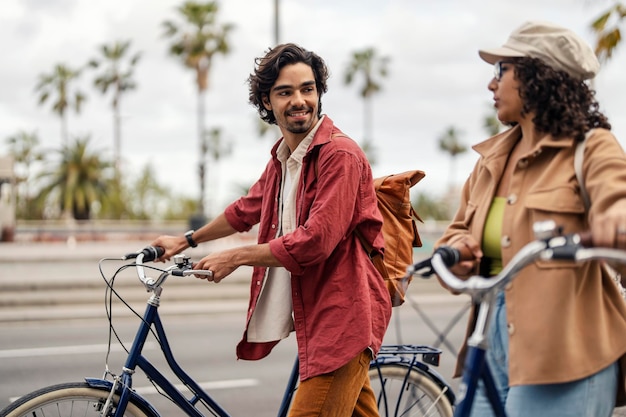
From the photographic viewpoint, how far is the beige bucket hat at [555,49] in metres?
2.47

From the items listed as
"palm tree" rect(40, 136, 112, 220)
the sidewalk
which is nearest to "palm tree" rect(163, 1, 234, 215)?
"palm tree" rect(40, 136, 112, 220)

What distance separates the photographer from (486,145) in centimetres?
279

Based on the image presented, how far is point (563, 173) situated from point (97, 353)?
6923 millimetres

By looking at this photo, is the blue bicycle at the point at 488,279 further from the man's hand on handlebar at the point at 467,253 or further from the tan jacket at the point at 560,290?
the tan jacket at the point at 560,290

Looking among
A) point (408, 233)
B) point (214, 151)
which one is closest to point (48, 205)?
point (214, 151)

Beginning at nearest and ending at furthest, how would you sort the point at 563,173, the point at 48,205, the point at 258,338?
the point at 563,173, the point at 258,338, the point at 48,205

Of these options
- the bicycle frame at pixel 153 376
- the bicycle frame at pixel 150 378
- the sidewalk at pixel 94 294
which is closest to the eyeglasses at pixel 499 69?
the bicycle frame at pixel 153 376

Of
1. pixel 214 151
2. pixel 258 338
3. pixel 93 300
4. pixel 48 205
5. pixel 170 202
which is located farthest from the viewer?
pixel 214 151

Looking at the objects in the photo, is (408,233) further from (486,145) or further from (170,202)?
(170,202)

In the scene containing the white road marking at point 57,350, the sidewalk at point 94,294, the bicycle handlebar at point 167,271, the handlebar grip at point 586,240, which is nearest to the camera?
the handlebar grip at point 586,240

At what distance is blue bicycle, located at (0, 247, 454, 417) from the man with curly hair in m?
0.29

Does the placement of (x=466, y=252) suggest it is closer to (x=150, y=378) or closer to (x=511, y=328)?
(x=511, y=328)

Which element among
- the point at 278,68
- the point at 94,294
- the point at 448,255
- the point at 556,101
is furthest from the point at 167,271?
the point at 94,294

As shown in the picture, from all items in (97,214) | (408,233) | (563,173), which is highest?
(563,173)
